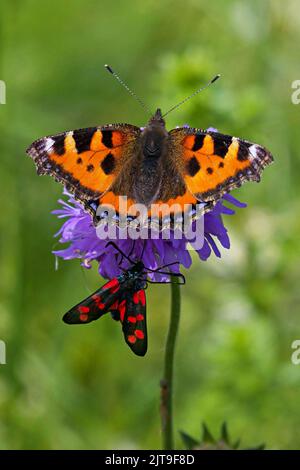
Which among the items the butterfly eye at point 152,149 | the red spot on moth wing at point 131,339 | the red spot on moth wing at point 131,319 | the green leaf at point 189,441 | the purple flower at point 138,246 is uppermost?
the butterfly eye at point 152,149

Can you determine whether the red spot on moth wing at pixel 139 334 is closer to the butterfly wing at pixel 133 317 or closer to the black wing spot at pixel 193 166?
the butterfly wing at pixel 133 317

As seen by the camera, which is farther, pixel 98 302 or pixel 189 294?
pixel 189 294

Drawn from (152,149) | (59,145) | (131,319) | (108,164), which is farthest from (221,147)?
(131,319)

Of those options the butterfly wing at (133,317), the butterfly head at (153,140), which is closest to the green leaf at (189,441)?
the butterfly wing at (133,317)

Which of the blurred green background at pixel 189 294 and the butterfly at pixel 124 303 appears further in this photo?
the blurred green background at pixel 189 294

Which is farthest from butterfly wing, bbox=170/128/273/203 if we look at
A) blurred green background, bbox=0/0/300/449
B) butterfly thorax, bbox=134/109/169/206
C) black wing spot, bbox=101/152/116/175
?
blurred green background, bbox=0/0/300/449

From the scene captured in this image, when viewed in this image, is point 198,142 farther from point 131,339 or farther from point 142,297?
point 131,339
